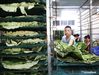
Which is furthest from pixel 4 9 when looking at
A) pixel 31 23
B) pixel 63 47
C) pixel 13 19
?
pixel 63 47

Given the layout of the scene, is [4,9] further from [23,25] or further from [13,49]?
[13,49]

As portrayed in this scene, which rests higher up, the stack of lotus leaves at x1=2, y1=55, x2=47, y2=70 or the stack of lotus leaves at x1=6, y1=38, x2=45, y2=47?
the stack of lotus leaves at x1=6, y1=38, x2=45, y2=47

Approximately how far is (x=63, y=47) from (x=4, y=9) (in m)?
0.68

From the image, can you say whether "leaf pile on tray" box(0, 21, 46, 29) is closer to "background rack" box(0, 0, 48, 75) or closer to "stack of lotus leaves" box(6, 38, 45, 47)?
"background rack" box(0, 0, 48, 75)

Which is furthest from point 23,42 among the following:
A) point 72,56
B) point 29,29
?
point 72,56

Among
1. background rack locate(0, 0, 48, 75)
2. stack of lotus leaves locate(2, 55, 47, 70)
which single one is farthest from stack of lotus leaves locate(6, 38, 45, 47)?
stack of lotus leaves locate(2, 55, 47, 70)

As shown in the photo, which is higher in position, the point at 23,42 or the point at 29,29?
the point at 29,29

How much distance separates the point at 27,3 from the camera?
2000mm

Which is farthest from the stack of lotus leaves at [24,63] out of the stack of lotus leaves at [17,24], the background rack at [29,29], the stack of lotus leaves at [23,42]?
the stack of lotus leaves at [17,24]

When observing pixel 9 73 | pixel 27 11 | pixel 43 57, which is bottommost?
pixel 9 73

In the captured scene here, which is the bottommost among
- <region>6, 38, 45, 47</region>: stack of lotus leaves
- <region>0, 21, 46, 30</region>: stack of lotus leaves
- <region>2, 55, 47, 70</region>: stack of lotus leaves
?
<region>2, 55, 47, 70</region>: stack of lotus leaves

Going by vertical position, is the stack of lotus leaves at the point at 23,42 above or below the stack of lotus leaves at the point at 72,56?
above

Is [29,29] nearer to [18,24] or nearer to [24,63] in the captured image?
[18,24]

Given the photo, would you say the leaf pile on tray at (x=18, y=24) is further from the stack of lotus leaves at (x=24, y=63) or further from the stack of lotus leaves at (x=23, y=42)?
the stack of lotus leaves at (x=24, y=63)
